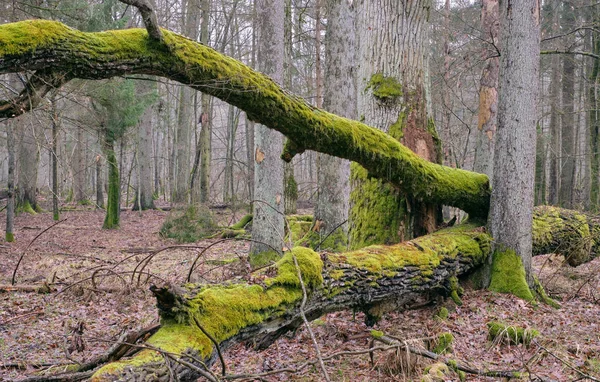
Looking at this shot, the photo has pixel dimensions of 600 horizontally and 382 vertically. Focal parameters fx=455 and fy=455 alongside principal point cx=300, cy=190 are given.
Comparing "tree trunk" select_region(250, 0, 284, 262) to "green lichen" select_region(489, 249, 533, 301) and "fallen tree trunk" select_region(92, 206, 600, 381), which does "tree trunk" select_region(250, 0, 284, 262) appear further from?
"green lichen" select_region(489, 249, 533, 301)

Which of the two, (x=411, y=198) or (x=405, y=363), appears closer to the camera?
(x=405, y=363)

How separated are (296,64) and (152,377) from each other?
816 inches

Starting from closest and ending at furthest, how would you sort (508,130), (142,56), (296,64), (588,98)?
(142,56) < (508,130) < (588,98) < (296,64)

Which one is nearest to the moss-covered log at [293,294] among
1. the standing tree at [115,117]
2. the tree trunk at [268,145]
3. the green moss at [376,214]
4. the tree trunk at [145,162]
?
the green moss at [376,214]

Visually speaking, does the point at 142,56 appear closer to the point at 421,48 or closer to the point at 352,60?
the point at 421,48

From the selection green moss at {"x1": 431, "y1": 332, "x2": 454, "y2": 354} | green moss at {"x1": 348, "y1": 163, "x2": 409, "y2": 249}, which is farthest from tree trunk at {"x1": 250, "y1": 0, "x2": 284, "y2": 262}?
green moss at {"x1": 431, "y1": 332, "x2": 454, "y2": 354}

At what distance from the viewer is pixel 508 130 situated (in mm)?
5992

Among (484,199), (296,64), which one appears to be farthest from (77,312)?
(296,64)

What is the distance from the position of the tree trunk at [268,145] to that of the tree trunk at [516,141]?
4373 mm

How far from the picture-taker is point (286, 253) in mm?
4105

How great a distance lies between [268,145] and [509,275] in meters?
5.03

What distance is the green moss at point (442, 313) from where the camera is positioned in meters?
5.39

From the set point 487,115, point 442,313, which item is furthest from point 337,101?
point 442,313

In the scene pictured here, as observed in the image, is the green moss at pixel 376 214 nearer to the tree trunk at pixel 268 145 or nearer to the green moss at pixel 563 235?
the green moss at pixel 563 235
